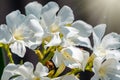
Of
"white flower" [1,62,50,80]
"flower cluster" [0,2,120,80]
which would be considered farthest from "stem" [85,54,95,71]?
"white flower" [1,62,50,80]

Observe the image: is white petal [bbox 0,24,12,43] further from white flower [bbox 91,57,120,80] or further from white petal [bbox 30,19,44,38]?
white flower [bbox 91,57,120,80]

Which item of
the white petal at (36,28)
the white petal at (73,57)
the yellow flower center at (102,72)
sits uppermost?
the white petal at (36,28)

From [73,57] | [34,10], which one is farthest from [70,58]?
[34,10]

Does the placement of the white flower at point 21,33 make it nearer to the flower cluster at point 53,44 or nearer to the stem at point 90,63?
the flower cluster at point 53,44

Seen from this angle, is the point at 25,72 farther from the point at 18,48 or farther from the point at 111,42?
the point at 111,42

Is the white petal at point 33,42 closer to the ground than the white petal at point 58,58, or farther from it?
farther from it

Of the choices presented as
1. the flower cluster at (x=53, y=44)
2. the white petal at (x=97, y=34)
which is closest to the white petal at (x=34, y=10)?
the flower cluster at (x=53, y=44)

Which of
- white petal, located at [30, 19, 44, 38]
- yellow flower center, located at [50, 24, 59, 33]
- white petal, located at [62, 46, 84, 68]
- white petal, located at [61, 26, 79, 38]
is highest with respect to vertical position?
white petal, located at [30, 19, 44, 38]

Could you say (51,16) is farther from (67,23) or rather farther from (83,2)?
(83,2)
